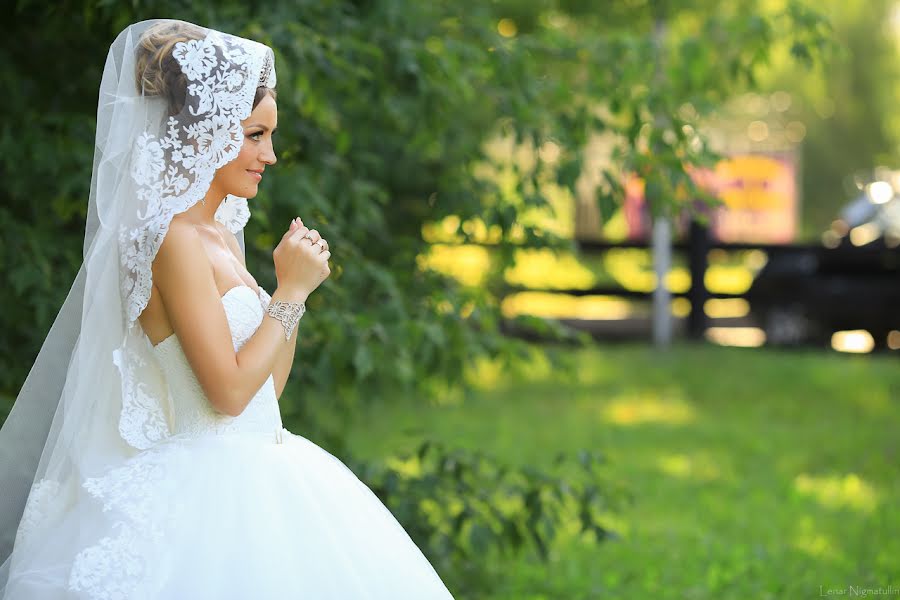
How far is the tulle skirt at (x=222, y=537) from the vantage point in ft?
8.16

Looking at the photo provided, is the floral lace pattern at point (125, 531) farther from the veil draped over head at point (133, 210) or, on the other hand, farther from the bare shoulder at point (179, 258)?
the bare shoulder at point (179, 258)

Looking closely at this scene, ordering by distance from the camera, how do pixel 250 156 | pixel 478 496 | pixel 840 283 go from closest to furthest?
1. pixel 250 156
2. pixel 478 496
3. pixel 840 283

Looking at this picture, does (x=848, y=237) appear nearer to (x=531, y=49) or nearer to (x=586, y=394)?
(x=586, y=394)

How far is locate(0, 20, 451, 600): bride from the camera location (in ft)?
8.29

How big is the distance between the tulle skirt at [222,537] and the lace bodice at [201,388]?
30 mm

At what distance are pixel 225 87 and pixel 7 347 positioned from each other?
2264 millimetres

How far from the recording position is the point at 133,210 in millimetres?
2688

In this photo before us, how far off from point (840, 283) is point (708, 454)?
20.4 ft

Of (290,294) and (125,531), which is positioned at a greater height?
(290,294)

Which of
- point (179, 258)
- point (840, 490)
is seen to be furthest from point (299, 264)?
point (840, 490)

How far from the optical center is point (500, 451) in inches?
359

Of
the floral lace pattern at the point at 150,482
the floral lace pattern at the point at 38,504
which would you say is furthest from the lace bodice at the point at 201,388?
the floral lace pattern at the point at 38,504

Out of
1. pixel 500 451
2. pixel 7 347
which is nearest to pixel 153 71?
pixel 7 347

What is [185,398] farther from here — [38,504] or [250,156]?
[250,156]
